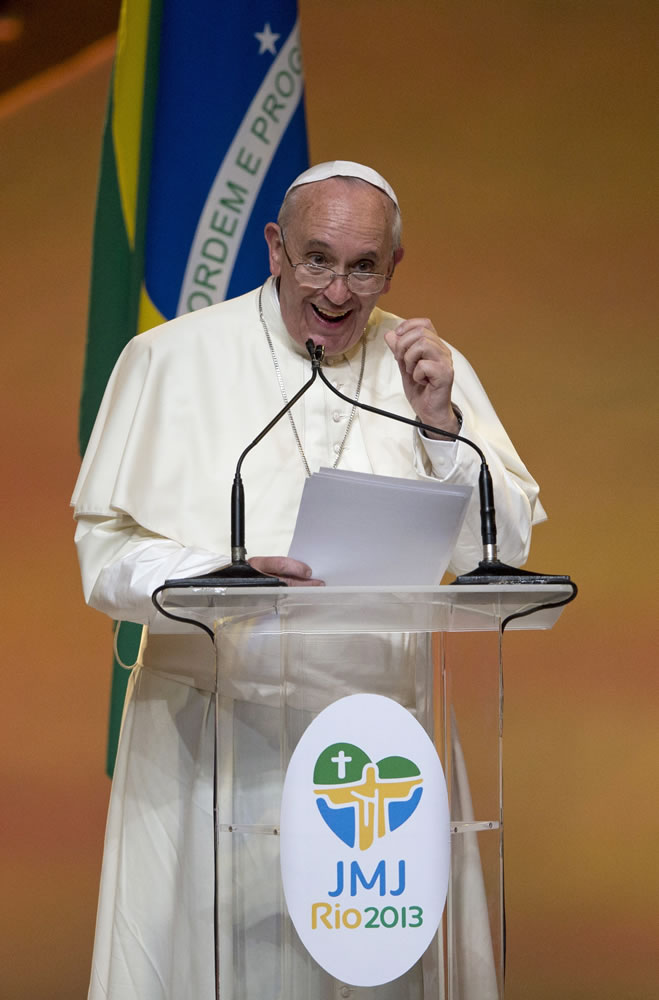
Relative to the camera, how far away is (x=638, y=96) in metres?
5.07

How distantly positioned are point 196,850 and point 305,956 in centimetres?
50

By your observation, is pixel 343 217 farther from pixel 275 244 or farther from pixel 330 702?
pixel 330 702

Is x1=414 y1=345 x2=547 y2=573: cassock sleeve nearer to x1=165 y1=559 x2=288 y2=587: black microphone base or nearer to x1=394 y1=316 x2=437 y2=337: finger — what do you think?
x1=394 y1=316 x2=437 y2=337: finger

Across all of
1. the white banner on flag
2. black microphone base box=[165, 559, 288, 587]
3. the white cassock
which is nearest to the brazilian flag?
the white banner on flag

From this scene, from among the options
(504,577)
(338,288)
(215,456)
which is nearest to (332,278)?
(338,288)

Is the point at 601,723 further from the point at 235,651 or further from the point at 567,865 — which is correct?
the point at 235,651

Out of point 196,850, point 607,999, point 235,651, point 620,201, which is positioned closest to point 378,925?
point 235,651

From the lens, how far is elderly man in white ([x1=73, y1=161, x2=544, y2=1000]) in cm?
218

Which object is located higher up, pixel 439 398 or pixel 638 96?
pixel 638 96

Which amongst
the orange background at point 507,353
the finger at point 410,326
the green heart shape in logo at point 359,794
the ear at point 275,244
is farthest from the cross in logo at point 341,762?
the orange background at point 507,353

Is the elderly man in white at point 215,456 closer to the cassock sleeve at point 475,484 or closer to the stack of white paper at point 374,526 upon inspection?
the cassock sleeve at point 475,484

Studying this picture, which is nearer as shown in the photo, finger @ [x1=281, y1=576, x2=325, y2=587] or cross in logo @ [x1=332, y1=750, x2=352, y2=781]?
cross in logo @ [x1=332, y1=750, x2=352, y2=781]

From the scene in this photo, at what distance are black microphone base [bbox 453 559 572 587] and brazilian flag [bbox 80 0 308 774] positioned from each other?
1.78 meters

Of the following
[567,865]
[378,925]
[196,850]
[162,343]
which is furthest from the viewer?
[567,865]
